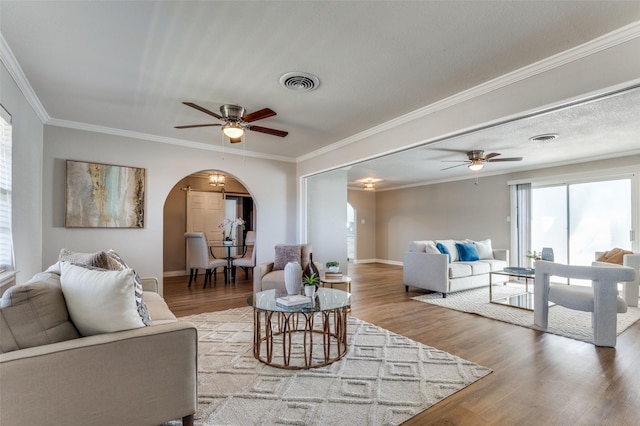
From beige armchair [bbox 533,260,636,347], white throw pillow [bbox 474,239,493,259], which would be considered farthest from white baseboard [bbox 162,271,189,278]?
beige armchair [bbox 533,260,636,347]

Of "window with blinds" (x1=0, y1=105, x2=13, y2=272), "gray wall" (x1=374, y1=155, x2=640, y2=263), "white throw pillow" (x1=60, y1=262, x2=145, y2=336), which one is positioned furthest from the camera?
"gray wall" (x1=374, y1=155, x2=640, y2=263)

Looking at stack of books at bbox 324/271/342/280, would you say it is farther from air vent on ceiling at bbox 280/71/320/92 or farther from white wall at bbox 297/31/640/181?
air vent on ceiling at bbox 280/71/320/92

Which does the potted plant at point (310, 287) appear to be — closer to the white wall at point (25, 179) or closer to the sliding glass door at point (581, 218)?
the white wall at point (25, 179)

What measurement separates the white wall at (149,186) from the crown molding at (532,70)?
7.81 ft

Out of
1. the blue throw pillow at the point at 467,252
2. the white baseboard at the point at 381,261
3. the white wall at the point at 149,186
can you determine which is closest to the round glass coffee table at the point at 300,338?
the white wall at the point at 149,186

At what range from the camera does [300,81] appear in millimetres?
2734

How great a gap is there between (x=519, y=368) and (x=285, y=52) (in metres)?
3.11

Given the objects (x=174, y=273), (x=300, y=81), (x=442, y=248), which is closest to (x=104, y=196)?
(x=300, y=81)

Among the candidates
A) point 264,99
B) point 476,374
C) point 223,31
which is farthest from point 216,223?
point 476,374

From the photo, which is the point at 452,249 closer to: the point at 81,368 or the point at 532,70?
the point at 532,70

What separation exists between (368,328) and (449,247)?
3103 mm

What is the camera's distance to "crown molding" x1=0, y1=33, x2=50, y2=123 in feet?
7.37

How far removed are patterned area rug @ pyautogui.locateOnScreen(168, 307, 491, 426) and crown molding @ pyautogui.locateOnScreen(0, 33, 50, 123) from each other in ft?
9.12

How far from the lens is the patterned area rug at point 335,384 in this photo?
73.1 inches
